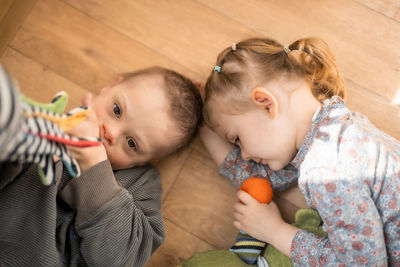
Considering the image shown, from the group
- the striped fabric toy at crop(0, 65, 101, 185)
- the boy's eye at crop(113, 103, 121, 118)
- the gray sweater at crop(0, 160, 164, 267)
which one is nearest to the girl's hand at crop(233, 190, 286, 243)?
the gray sweater at crop(0, 160, 164, 267)

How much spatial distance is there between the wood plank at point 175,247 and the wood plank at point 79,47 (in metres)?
0.51

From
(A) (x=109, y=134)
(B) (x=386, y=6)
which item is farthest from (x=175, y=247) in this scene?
(B) (x=386, y=6)

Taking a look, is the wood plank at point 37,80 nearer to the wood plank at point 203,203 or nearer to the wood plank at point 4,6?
the wood plank at point 4,6

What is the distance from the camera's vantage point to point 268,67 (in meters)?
1.00

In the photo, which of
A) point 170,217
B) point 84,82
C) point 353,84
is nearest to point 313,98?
point 353,84

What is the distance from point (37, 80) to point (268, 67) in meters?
0.73

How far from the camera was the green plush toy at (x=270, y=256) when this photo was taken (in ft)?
3.48

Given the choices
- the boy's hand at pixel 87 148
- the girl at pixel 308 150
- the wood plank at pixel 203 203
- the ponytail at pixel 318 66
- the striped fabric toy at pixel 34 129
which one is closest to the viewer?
the striped fabric toy at pixel 34 129

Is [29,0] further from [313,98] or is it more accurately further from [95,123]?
[313,98]

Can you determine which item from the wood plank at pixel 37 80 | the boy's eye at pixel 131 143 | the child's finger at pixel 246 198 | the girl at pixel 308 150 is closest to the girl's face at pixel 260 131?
the girl at pixel 308 150

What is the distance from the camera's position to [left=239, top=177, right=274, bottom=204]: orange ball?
1.10 m

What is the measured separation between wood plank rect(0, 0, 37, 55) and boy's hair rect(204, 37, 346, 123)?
660 mm

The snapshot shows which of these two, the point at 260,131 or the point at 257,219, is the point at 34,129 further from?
the point at 257,219

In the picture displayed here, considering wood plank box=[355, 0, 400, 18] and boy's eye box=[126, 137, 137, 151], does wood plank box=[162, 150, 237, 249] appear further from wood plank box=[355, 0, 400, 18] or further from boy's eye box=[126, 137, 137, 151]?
wood plank box=[355, 0, 400, 18]
